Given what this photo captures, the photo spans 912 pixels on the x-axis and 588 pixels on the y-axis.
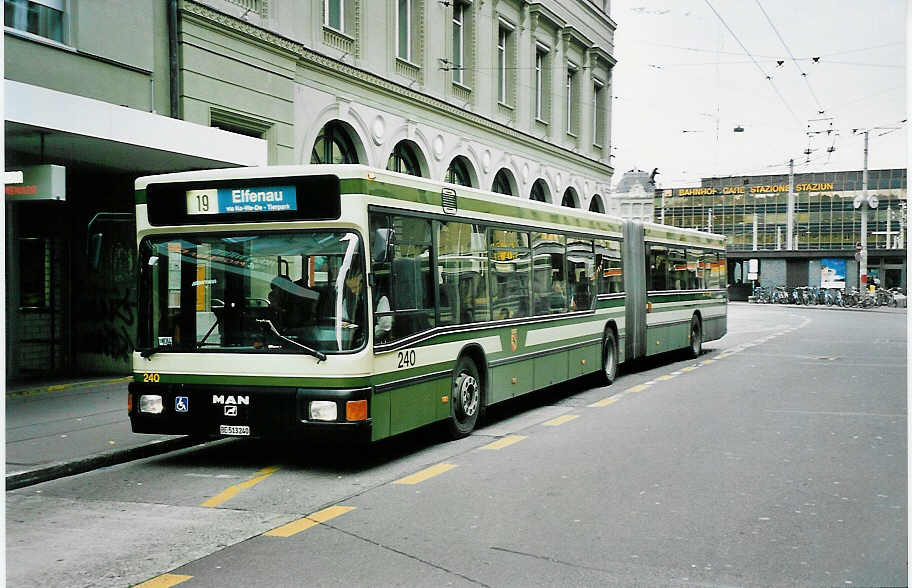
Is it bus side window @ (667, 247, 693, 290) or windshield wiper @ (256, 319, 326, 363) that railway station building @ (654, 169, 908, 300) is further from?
windshield wiper @ (256, 319, 326, 363)

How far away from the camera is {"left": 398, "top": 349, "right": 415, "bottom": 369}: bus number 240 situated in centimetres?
911

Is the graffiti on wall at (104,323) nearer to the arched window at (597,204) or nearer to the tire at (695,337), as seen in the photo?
the tire at (695,337)

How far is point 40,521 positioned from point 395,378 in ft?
10.4

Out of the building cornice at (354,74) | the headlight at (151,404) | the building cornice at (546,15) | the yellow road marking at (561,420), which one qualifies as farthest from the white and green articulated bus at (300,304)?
the building cornice at (546,15)

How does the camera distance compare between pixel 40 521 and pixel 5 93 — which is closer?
pixel 40 521

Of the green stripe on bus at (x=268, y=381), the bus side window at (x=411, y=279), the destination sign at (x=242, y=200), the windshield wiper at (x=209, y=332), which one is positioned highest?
the destination sign at (x=242, y=200)

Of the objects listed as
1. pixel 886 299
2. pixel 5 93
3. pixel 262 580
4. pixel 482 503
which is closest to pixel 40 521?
pixel 262 580

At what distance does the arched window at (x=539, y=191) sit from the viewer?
31594 millimetres

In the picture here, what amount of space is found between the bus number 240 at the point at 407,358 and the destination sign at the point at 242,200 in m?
1.68

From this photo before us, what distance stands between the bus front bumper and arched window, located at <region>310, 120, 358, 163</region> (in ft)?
36.7

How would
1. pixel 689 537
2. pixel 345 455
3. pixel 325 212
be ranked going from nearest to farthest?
pixel 689 537 → pixel 325 212 → pixel 345 455

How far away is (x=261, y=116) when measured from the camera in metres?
17.5

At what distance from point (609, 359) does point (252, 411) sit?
8.81 meters

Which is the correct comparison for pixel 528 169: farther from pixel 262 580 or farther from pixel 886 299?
pixel 886 299
